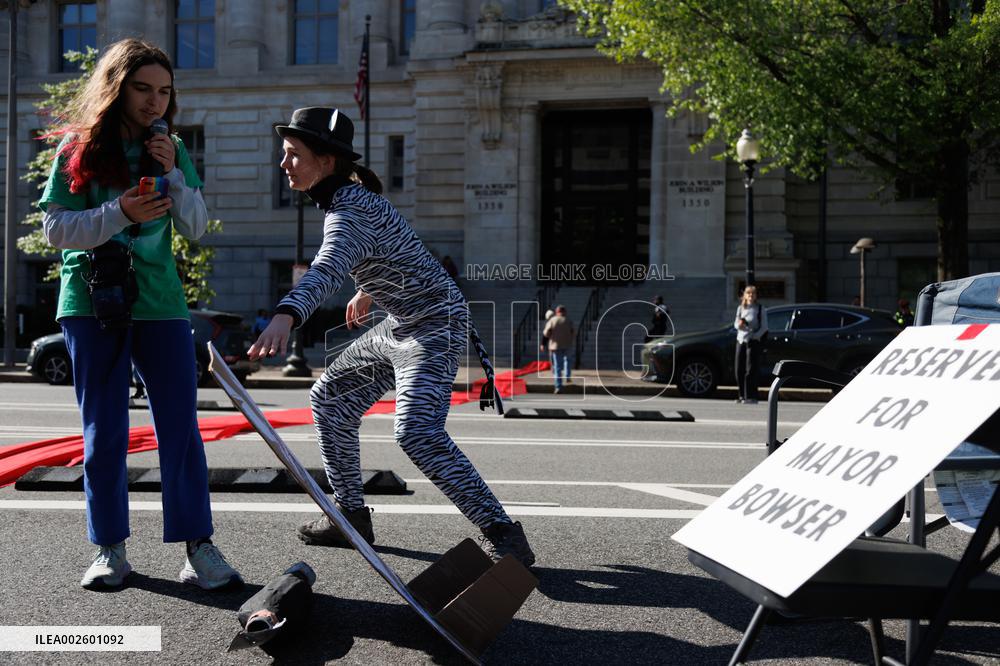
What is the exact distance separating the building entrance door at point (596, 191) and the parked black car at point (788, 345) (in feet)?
49.8

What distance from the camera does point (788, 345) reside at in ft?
53.1

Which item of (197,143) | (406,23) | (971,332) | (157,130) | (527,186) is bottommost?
(971,332)

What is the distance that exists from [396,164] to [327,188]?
30.3 m

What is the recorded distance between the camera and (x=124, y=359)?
3762 millimetres

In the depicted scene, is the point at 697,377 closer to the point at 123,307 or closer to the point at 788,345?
the point at 788,345

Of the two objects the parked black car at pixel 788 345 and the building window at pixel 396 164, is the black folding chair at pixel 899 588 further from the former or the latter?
the building window at pixel 396 164

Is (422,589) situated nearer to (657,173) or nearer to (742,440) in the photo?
(742,440)

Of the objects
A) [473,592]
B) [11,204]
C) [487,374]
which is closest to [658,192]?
[11,204]

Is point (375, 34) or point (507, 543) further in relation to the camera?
point (375, 34)

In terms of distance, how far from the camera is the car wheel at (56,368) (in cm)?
1844

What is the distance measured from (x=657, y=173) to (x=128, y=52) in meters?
26.7

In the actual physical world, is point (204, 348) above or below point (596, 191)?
below

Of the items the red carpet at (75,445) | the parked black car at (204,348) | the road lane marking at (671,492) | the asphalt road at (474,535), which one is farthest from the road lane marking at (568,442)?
the parked black car at (204,348)

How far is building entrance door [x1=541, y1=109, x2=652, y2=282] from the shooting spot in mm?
31969
